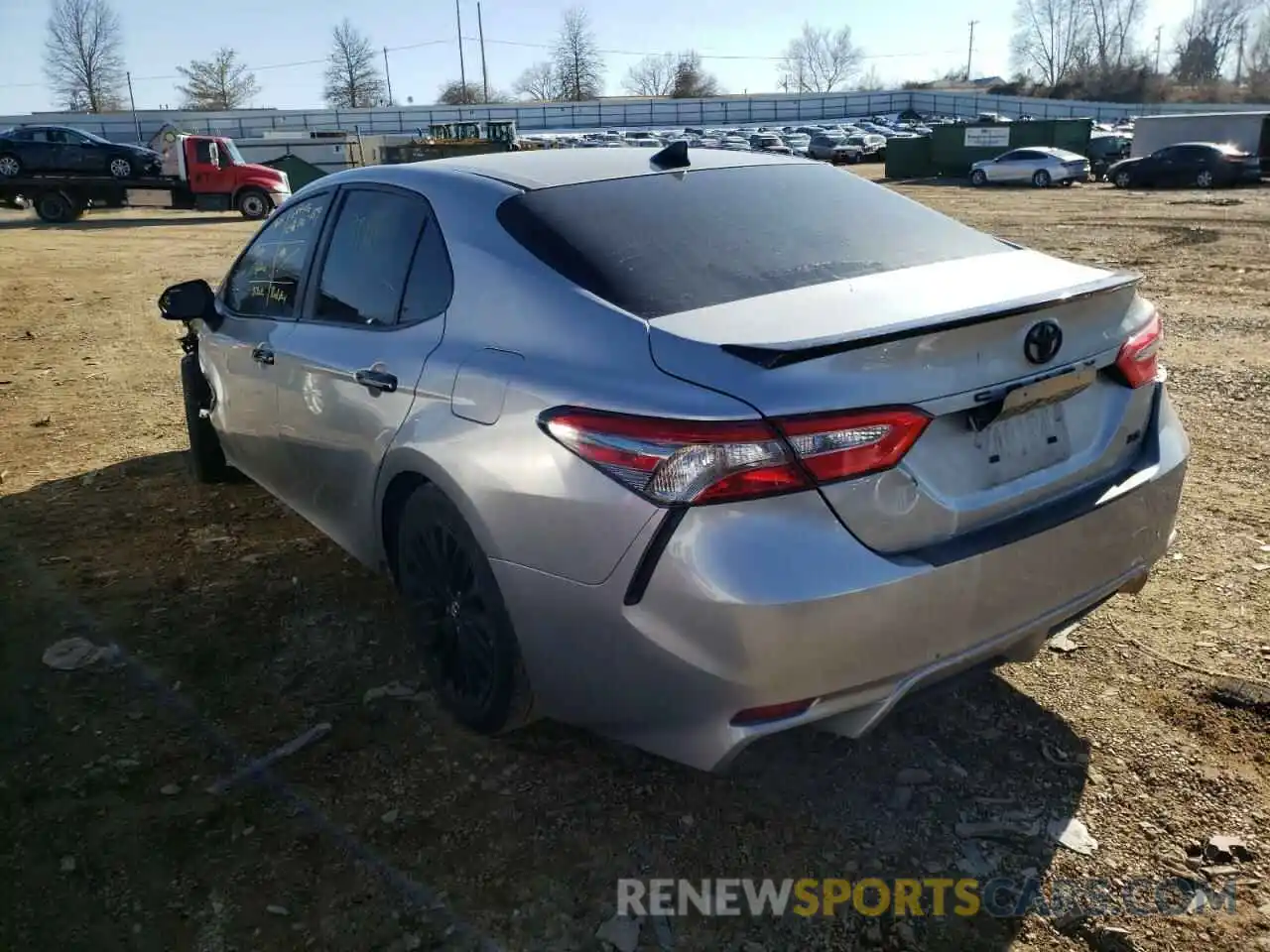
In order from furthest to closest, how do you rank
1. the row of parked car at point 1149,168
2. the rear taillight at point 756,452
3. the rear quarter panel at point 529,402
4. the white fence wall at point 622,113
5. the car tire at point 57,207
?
the white fence wall at point 622,113 → the row of parked car at point 1149,168 → the car tire at point 57,207 → the rear quarter panel at point 529,402 → the rear taillight at point 756,452

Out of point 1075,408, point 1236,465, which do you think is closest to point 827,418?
point 1075,408

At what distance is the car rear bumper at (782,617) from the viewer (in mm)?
2105

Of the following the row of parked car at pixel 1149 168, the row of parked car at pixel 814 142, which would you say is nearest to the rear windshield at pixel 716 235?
the row of parked car at pixel 1149 168

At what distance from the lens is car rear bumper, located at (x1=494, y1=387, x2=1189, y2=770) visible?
2.11 meters

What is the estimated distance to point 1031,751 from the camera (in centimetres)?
289

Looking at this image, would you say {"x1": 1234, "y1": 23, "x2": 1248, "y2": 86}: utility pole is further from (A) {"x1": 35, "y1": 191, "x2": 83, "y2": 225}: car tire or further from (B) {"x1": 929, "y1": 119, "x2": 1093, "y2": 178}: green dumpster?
(A) {"x1": 35, "y1": 191, "x2": 83, "y2": 225}: car tire

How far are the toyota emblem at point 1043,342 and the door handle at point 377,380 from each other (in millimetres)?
1747

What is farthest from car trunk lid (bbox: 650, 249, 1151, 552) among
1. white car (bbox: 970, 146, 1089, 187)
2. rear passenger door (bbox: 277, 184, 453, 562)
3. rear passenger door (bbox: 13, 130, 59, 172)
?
white car (bbox: 970, 146, 1089, 187)

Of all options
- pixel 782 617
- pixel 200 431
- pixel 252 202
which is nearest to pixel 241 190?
pixel 252 202

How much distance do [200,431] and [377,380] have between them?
8.20ft

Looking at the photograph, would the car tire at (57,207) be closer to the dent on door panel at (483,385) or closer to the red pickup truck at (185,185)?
the red pickup truck at (185,185)

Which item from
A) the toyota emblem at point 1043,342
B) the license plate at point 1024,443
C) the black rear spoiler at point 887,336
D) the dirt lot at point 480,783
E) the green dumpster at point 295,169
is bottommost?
the dirt lot at point 480,783

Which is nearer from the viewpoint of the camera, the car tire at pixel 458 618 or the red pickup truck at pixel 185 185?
the car tire at pixel 458 618

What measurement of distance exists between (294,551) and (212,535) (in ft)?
1.72
